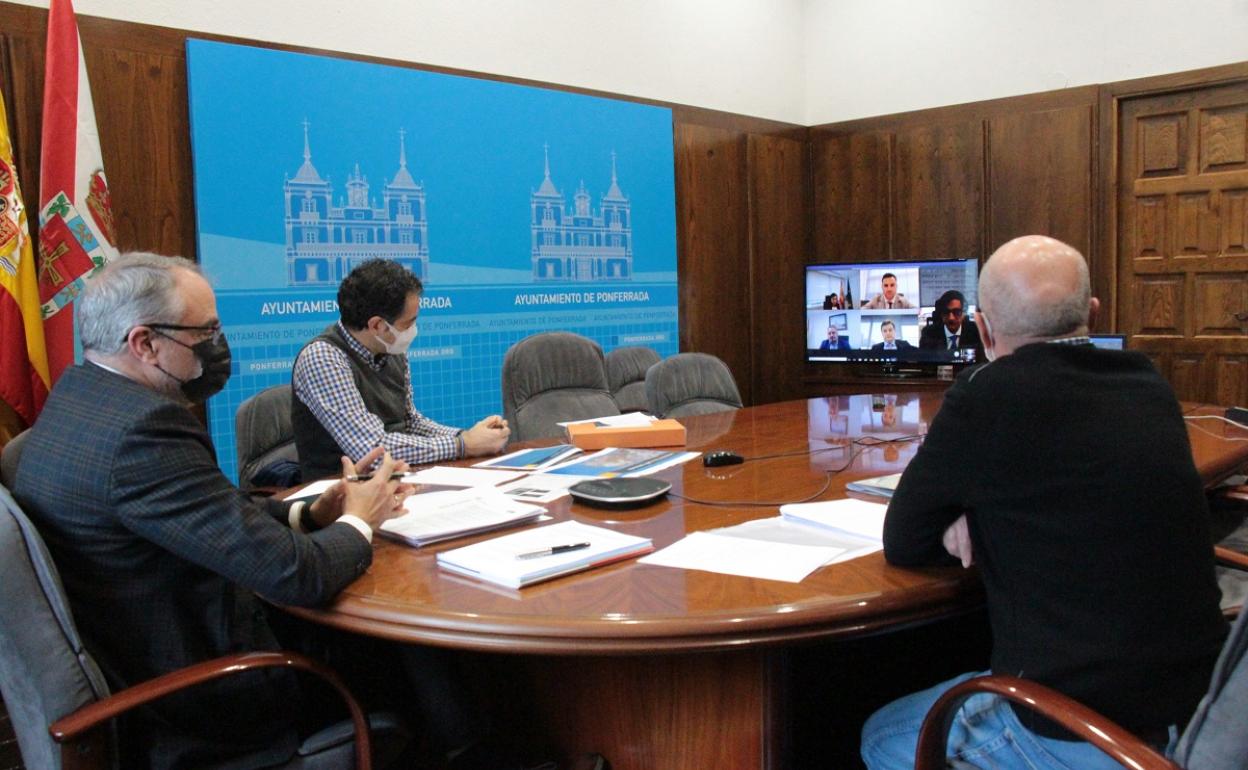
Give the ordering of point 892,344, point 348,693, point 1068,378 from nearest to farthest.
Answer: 1. point 1068,378
2. point 348,693
3. point 892,344

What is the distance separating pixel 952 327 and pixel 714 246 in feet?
5.04

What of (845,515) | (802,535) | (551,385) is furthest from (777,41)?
(802,535)

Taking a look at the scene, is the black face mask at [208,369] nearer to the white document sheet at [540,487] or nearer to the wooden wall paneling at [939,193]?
the white document sheet at [540,487]

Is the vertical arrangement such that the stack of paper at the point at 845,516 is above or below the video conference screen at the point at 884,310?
below

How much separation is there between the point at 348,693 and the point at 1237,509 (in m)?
2.61

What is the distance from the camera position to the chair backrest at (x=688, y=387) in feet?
13.0

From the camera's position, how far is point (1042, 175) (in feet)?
18.6

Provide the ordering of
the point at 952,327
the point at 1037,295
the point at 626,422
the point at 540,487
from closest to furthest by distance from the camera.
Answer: the point at 1037,295, the point at 540,487, the point at 626,422, the point at 952,327

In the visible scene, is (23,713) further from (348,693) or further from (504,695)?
(504,695)

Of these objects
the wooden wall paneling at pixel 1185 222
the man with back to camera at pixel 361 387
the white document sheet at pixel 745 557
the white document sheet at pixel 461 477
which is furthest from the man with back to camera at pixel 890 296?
the white document sheet at pixel 745 557

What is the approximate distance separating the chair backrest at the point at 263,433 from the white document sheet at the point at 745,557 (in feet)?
5.76

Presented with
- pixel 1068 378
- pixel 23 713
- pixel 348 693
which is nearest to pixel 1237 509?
pixel 1068 378

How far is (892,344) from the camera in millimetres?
5695

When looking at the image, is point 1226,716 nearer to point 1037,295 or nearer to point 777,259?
point 1037,295
